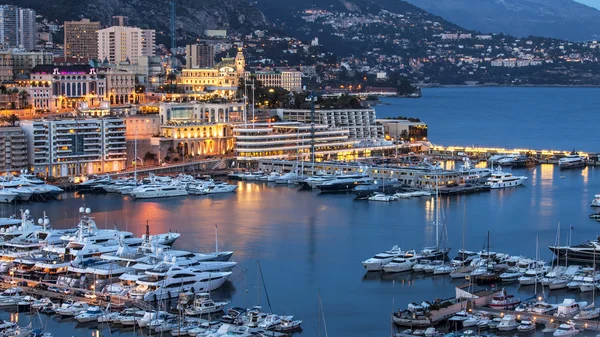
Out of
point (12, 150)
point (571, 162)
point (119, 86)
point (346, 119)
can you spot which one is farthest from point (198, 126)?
point (571, 162)

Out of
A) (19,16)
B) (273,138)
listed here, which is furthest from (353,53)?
(273,138)

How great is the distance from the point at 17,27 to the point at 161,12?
12.0 metres

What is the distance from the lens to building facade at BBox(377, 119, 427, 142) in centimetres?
4062

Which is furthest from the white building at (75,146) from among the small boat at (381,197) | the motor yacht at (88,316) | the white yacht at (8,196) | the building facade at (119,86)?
the motor yacht at (88,316)

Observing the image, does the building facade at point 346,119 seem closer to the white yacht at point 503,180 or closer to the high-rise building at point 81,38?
the white yacht at point 503,180

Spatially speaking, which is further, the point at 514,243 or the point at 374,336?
the point at 514,243

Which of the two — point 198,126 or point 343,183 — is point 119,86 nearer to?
point 198,126

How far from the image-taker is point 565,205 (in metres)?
26.8

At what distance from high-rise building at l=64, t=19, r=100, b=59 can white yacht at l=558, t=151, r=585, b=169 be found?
956 inches

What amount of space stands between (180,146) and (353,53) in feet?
211

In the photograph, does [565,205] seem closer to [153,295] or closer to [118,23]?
[153,295]

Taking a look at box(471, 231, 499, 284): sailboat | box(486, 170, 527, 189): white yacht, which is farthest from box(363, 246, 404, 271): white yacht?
box(486, 170, 527, 189): white yacht

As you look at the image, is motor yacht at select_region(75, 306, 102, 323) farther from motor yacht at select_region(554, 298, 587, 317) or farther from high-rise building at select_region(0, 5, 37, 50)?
high-rise building at select_region(0, 5, 37, 50)

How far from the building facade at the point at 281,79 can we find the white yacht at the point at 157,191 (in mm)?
20431
